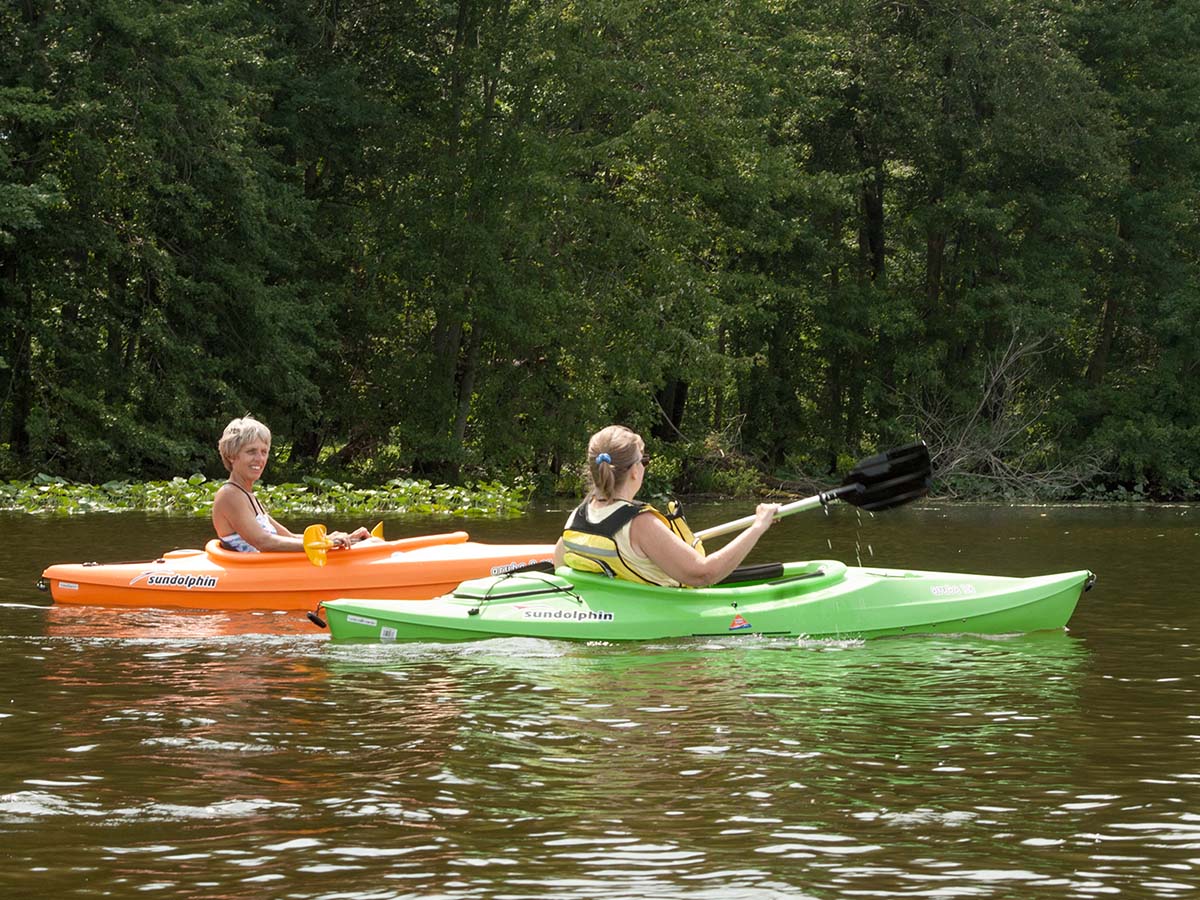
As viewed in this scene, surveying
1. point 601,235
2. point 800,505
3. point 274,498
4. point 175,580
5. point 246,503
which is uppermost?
point 601,235

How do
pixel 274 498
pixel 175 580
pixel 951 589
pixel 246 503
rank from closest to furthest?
pixel 951 589, pixel 246 503, pixel 175 580, pixel 274 498

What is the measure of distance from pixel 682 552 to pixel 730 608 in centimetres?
42

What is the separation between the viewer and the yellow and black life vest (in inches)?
303

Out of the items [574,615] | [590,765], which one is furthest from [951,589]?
→ [590,765]

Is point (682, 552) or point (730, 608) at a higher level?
Answer: point (682, 552)

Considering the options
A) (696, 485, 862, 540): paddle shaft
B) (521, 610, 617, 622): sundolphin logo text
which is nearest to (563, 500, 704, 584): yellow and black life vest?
(521, 610, 617, 622): sundolphin logo text

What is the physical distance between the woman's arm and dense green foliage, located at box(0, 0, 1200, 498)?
12.4 metres

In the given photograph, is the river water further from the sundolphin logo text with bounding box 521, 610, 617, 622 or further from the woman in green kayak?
the woman in green kayak

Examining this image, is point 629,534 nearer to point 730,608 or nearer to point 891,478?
point 730,608

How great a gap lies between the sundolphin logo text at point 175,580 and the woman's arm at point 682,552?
2754 mm

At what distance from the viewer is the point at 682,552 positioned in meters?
7.69

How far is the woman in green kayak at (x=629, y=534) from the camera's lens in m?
7.55

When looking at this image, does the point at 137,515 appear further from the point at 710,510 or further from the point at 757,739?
the point at 757,739

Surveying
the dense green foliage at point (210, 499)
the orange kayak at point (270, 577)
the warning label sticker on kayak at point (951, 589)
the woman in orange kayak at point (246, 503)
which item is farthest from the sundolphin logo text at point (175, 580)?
the dense green foliage at point (210, 499)
